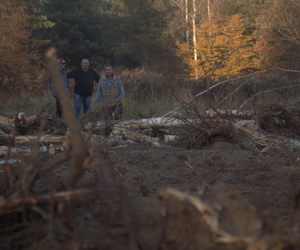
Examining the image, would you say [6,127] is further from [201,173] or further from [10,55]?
[10,55]

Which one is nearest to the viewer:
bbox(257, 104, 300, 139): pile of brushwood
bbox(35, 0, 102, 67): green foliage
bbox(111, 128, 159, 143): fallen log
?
bbox(257, 104, 300, 139): pile of brushwood

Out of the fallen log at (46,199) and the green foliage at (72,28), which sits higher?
the green foliage at (72,28)

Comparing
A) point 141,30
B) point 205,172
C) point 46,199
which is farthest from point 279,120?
point 141,30

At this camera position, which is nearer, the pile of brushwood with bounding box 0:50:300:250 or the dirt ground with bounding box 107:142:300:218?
the pile of brushwood with bounding box 0:50:300:250

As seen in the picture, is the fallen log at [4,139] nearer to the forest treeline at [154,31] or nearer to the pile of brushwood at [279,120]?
the pile of brushwood at [279,120]

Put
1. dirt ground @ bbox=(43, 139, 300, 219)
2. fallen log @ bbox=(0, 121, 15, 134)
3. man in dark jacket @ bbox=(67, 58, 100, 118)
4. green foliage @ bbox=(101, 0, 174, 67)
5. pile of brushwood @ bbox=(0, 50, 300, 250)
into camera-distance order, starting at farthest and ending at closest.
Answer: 1. green foliage @ bbox=(101, 0, 174, 67)
2. man in dark jacket @ bbox=(67, 58, 100, 118)
3. fallen log @ bbox=(0, 121, 15, 134)
4. dirt ground @ bbox=(43, 139, 300, 219)
5. pile of brushwood @ bbox=(0, 50, 300, 250)

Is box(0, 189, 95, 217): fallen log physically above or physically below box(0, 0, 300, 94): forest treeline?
below

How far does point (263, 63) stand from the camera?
877 inches

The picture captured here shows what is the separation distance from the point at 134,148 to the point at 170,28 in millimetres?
25998

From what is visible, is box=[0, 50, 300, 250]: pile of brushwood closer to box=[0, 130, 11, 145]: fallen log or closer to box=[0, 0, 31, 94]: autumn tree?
box=[0, 130, 11, 145]: fallen log

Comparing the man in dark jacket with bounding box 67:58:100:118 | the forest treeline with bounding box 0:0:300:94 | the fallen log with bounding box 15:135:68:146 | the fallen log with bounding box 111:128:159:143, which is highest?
the forest treeline with bounding box 0:0:300:94

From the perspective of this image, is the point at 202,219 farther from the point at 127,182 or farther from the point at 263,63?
the point at 263,63

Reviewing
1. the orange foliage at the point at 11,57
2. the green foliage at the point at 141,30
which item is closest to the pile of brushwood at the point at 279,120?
the orange foliage at the point at 11,57

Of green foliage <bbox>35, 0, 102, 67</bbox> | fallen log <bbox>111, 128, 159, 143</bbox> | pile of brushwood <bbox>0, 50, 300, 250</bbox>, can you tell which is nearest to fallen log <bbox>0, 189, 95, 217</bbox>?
pile of brushwood <bbox>0, 50, 300, 250</bbox>
